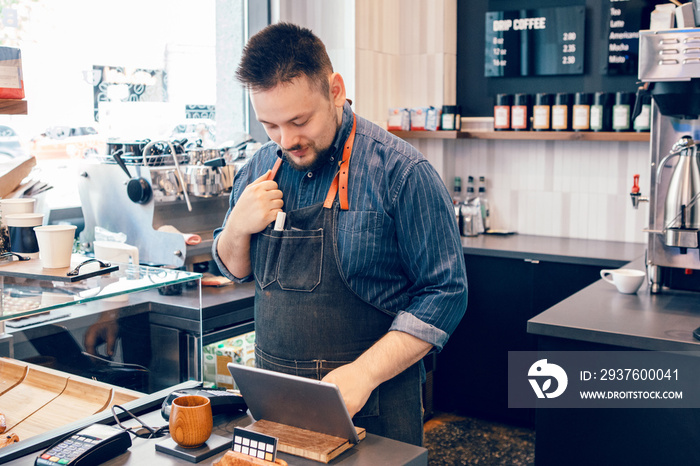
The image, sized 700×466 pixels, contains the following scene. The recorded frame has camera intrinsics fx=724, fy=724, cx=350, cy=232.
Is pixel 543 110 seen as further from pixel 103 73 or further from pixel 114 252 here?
pixel 114 252

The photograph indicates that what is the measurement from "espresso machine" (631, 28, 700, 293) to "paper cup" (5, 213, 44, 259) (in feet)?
6.30

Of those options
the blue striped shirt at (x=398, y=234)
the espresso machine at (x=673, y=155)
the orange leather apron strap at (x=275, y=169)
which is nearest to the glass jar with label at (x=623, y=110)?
the espresso machine at (x=673, y=155)

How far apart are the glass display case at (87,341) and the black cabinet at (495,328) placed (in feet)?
7.48

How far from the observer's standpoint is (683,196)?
8.26 feet

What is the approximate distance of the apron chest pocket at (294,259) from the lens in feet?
5.39

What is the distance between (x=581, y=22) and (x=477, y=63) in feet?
2.19

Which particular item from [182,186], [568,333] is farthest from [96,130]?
[568,333]

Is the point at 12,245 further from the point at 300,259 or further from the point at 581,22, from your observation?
the point at 581,22

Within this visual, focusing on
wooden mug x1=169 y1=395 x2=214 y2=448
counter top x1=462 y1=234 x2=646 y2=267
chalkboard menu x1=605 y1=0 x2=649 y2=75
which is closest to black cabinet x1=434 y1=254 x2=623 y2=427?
counter top x1=462 y1=234 x2=646 y2=267

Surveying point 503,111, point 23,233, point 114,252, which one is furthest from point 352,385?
point 503,111

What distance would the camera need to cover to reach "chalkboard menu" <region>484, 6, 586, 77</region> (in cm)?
409

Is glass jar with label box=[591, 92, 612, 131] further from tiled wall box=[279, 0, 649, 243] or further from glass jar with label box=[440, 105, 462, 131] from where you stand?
glass jar with label box=[440, 105, 462, 131]

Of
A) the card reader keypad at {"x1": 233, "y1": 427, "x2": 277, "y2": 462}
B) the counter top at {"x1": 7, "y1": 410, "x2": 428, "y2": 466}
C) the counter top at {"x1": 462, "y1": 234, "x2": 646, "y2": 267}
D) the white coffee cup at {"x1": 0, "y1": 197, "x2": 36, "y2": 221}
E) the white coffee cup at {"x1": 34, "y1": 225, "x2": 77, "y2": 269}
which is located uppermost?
the white coffee cup at {"x1": 0, "y1": 197, "x2": 36, "y2": 221}

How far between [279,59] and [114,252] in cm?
138
